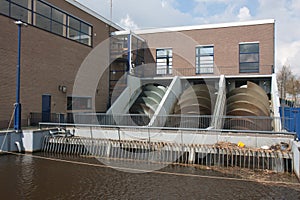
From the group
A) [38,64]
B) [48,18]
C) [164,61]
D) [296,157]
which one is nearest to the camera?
[296,157]

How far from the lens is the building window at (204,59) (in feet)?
85.8

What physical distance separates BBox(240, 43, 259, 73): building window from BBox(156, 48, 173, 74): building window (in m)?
6.43

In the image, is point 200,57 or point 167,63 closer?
point 200,57

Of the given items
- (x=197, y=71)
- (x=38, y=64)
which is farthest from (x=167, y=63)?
(x=38, y=64)

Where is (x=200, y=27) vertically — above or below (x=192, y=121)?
above

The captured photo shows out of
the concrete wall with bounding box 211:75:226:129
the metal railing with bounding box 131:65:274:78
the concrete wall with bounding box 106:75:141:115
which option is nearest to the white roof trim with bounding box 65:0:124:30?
the metal railing with bounding box 131:65:274:78

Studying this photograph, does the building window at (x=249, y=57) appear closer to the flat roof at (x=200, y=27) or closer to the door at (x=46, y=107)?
the flat roof at (x=200, y=27)

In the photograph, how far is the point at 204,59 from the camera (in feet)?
87.0

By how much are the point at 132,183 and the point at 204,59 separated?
19897mm

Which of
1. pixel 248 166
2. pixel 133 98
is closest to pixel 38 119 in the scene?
pixel 133 98

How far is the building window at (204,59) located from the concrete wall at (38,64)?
997 centimetres

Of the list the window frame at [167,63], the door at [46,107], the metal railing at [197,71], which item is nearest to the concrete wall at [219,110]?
the metal railing at [197,71]

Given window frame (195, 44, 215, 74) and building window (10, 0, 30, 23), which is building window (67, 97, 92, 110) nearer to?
building window (10, 0, 30, 23)

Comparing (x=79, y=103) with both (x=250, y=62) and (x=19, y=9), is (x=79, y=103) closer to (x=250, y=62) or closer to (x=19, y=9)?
(x=19, y=9)
